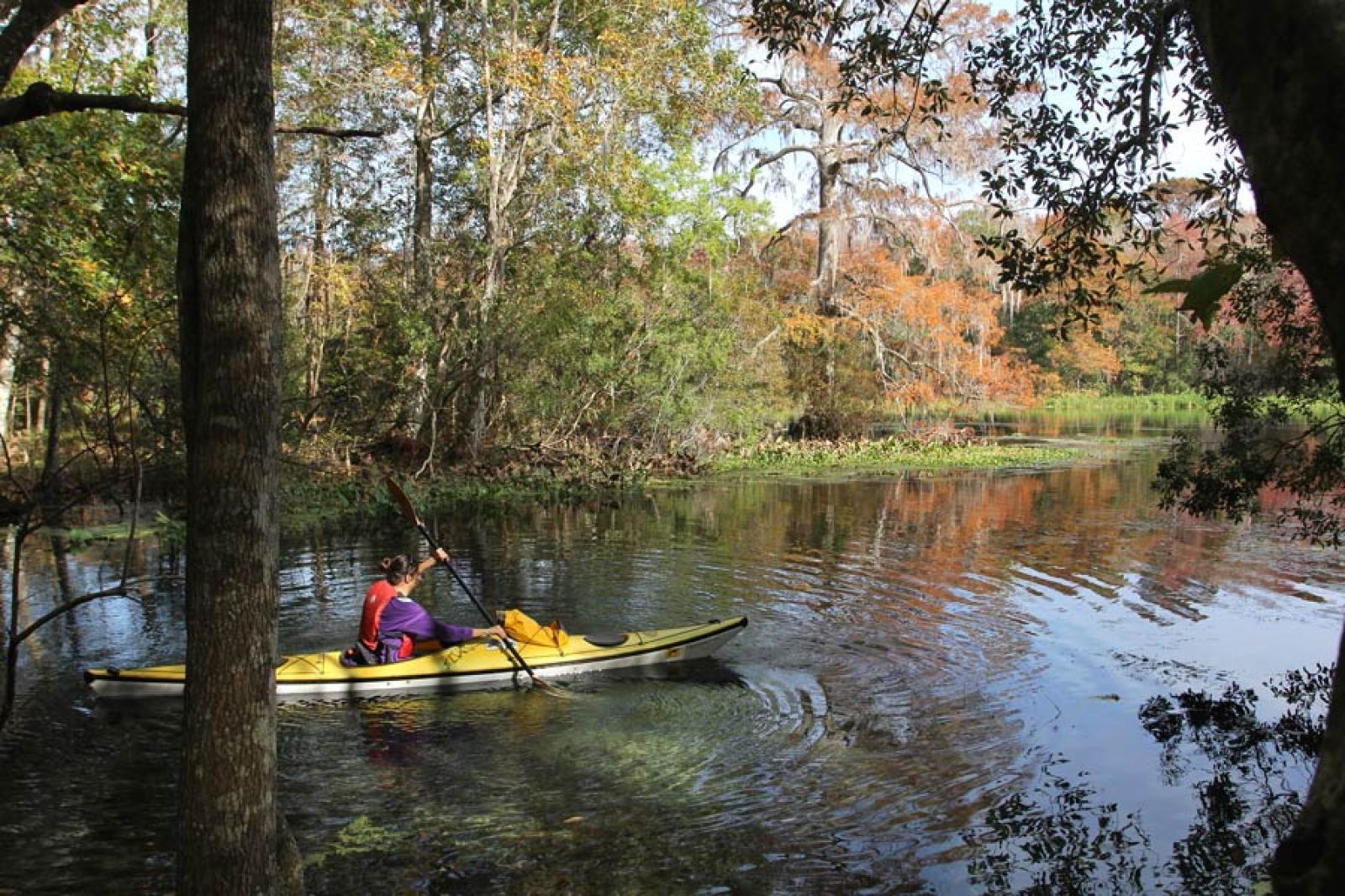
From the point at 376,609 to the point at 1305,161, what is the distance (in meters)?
7.20

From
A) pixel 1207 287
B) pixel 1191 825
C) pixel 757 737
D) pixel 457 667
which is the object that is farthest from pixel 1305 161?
pixel 457 667

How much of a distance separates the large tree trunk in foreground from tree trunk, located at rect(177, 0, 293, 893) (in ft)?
7.87

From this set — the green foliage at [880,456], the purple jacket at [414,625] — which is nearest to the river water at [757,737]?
the purple jacket at [414,625]

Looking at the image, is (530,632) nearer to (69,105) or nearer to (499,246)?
(69,105)

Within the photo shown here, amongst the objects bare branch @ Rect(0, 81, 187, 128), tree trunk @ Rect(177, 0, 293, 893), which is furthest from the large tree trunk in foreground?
bare branch @ Rect(0, 81, 187, 128)

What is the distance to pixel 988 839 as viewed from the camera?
5.10 metres

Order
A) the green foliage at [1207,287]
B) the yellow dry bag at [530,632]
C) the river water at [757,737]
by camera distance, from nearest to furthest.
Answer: the green foliage at [1207,287] → the river water at [757,737] → the yellow dry bag at [530,632]

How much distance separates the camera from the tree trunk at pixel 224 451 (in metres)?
2.70

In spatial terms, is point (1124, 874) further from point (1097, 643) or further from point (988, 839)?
point (1097, 643)

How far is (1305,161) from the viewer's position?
4.97ft

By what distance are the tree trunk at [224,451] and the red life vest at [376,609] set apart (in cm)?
499

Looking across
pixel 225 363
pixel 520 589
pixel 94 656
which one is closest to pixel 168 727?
pixel 94 656

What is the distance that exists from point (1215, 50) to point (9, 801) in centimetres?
667

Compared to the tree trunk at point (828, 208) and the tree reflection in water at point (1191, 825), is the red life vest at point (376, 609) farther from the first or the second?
the tree trunk at point (828, 208)
